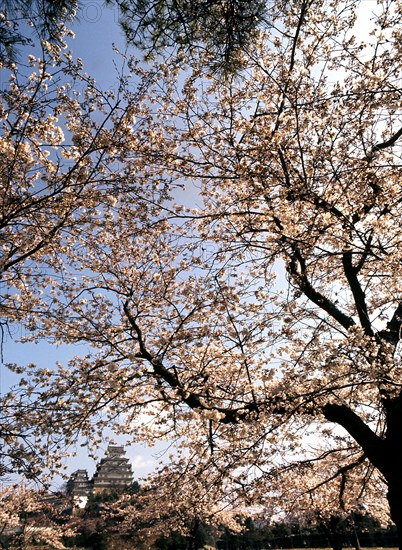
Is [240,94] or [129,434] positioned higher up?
[240,94]

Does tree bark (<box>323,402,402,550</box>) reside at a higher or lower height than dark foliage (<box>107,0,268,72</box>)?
lower

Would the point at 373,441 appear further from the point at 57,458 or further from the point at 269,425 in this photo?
the point at 57,458

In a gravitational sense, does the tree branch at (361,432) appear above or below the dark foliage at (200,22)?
below

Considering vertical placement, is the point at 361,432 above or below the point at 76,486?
below

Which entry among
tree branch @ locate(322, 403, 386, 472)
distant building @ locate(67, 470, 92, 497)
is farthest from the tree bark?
distant building @ locate(67, 470, 92, 497)

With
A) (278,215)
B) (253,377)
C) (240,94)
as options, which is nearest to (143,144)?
(240,94)

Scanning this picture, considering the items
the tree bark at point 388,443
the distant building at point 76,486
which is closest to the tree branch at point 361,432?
the tree bark at point 388,443

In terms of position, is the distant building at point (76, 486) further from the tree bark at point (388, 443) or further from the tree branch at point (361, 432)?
the tree bark at point (388, 443)

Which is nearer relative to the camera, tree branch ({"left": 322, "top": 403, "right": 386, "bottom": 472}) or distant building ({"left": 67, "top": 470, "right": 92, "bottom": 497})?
tree branch ({"left": 322, "top": 403, "right": 386, "bottom": 472})

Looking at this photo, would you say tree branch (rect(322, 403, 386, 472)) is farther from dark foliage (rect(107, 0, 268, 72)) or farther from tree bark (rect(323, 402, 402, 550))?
dark foliage (rect(107, 0, 268, 72))

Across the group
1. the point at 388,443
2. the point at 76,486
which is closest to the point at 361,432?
the point at 388,443

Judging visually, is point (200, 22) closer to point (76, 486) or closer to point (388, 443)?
point (388, 443)

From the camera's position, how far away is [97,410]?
23.4 ft

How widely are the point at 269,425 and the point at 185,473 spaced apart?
8.09ft
